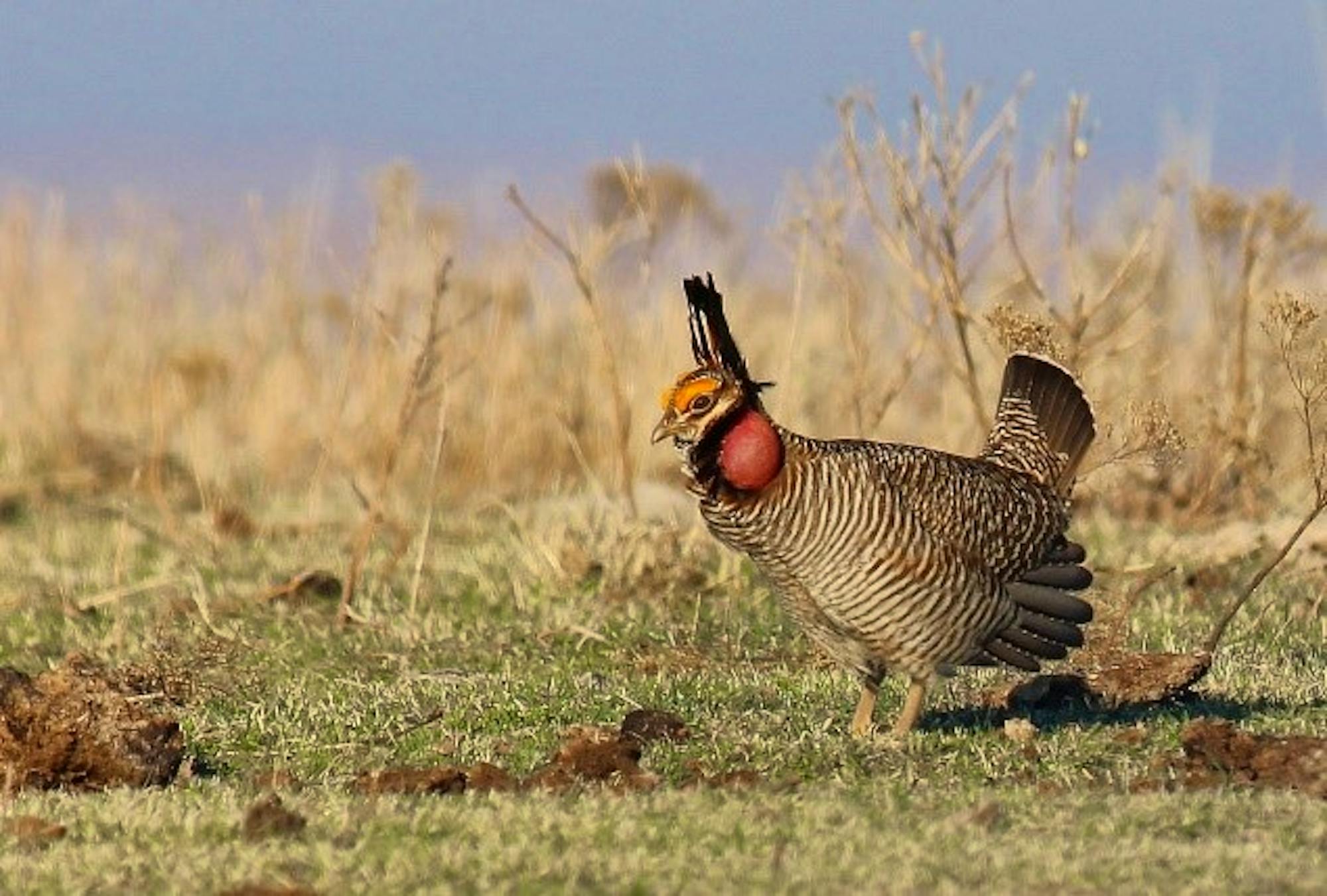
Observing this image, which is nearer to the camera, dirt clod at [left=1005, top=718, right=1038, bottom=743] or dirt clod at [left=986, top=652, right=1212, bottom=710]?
dirt clod at [left=1005, top=718, right=1038, bottom=743]

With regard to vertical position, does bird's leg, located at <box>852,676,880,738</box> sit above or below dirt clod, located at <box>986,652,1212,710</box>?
below

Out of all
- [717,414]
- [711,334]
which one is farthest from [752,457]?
[711,334]

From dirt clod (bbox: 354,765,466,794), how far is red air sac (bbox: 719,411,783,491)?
112 centimetres

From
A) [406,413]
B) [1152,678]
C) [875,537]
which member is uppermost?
[406,413]

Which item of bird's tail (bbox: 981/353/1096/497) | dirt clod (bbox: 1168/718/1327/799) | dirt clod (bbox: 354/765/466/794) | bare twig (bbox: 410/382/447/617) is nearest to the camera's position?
dirt clod (bbox: 1168/718/1327/799)

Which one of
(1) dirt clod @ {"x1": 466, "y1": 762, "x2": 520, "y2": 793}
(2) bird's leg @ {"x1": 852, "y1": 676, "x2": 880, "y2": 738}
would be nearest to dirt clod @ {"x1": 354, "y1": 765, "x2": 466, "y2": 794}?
(1) dirt clod @ {"x1": 466, "y1": 762, "x2": 520, "y2": 793}

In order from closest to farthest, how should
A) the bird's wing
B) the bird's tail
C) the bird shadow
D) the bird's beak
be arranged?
1. the bird's wing
2. the bird's beak
3. the bird shadow
4. the bird's tail

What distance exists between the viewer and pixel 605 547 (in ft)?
34.4

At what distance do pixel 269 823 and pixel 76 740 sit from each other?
45.7 inches

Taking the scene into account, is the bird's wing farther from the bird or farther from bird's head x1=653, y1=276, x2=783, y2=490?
bird's head x1=653, y1=276, x2=783, y2=490

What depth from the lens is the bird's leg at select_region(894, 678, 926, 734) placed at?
6.98 meters

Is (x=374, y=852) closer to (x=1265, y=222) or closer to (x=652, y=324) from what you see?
(x=1265, y=222)

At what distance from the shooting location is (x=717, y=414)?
6875 millimetres

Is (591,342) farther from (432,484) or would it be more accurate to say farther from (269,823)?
(269,823)
